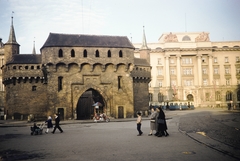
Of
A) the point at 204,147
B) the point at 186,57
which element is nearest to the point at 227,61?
the point at 186,57

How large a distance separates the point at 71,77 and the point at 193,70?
5259 centimetres

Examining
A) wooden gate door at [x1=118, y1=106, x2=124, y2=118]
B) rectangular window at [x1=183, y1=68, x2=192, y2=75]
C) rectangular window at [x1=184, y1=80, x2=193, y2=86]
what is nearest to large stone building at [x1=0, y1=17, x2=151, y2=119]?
wooden gate door at [x1=118, y1=106, x2=124, y2=118]

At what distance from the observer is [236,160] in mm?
8773

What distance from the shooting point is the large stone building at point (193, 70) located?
7631cm

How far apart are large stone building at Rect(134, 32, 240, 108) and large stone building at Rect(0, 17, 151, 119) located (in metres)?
38.3

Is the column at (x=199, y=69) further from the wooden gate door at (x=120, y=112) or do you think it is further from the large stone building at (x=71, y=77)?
the wooden gate door at (x=120, y=112)

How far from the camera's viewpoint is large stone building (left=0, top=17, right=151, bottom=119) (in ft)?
119

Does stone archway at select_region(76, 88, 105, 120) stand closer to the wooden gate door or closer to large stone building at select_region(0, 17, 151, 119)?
large stone building at select_region(0, 17, 151, 119)

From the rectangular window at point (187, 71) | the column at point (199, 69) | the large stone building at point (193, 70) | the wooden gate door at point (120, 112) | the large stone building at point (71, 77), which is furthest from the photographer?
the rectangular window at point (187, 71)

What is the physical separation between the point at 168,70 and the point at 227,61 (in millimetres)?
19420

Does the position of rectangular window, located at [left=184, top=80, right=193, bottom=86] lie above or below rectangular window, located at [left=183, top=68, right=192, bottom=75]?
below


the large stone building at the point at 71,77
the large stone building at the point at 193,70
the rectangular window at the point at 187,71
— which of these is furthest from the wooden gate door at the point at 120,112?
the rectangular window at the point at 187,71

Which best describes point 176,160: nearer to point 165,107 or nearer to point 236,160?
point 236,160

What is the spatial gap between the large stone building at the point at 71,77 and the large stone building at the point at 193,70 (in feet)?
126
